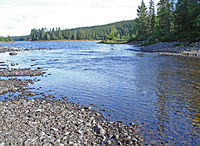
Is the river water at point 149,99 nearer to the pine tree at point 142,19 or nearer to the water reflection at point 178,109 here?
the water reflection at point 178,109

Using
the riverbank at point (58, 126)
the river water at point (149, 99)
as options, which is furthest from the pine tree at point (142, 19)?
the riverbank at point (58, 126)

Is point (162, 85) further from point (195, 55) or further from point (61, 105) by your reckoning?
point (195, 55)

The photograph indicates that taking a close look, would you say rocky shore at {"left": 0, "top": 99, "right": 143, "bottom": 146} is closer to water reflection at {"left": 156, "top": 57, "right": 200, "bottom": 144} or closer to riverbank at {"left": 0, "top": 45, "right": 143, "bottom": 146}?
riverbank at {"left": 0, "top": 45, "right": 143, "bottom": 146}

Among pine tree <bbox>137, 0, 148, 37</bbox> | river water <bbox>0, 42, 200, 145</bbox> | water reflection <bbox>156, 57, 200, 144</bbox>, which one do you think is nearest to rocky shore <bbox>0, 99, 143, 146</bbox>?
river water <bbox>0, 42, 200, 145</bbox>

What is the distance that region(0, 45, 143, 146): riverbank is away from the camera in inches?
333

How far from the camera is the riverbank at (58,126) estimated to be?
846cm

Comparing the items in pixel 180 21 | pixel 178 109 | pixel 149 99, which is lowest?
pixel 178 109

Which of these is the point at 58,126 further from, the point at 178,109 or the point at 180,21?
the point at 180,21

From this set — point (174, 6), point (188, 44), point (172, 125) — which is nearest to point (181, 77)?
point (172, 125)

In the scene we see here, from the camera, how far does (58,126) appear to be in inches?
384

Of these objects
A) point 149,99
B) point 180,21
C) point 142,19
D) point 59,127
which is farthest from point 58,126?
point 142,19

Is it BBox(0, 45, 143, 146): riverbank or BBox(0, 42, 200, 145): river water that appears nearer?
BBox(0, 45, 143, 146): riverbank

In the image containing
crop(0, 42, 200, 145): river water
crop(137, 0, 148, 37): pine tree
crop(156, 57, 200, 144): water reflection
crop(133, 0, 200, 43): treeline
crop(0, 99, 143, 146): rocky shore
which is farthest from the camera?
crop(137, 0, 148, 37): pine tree

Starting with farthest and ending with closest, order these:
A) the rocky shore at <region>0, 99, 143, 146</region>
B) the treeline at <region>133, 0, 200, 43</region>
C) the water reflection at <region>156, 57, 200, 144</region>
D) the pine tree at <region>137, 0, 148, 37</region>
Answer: the pine tree at <region>137, 0, 148, 37</region>
the treeline at <region>133, 0, 200, 43</region>
the water reflection at <region>156, 57, 200, 144</region>
the rocky shore at <region>0, 99, 143, 146</region>
